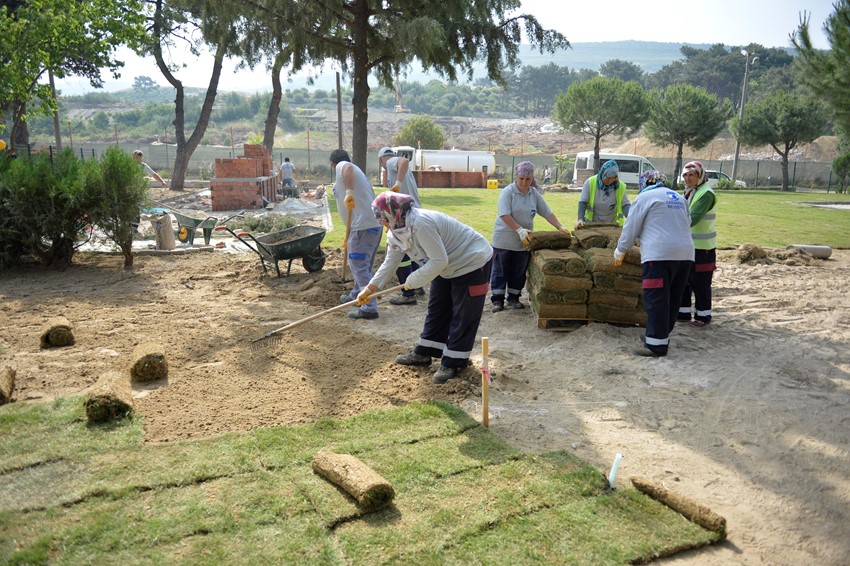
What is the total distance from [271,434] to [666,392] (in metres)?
3.02

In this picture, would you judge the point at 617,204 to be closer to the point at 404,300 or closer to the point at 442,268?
the point at 404,300

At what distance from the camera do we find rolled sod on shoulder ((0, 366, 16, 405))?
4.74 m

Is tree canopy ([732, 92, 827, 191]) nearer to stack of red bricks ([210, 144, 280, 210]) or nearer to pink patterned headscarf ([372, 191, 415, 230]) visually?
stack of red bricks ([210, 144, 280, 210])

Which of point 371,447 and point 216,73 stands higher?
point 216,73

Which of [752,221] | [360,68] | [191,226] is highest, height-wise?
[360,68]

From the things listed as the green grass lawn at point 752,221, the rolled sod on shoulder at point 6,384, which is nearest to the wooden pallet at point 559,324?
the rolled sod on shoulder at point 6,384

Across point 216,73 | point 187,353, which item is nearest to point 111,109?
point 216,73

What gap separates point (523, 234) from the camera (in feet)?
23.4

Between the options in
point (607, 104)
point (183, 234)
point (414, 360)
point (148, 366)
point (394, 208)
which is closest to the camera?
point (394, 208)

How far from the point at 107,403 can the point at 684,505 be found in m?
3.55

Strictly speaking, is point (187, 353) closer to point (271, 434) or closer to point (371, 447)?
point (271, 434)

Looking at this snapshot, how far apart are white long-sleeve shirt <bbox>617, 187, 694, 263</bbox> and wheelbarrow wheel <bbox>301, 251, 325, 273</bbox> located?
4.66m

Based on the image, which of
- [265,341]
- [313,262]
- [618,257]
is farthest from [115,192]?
[618,257]

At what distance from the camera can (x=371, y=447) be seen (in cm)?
409
